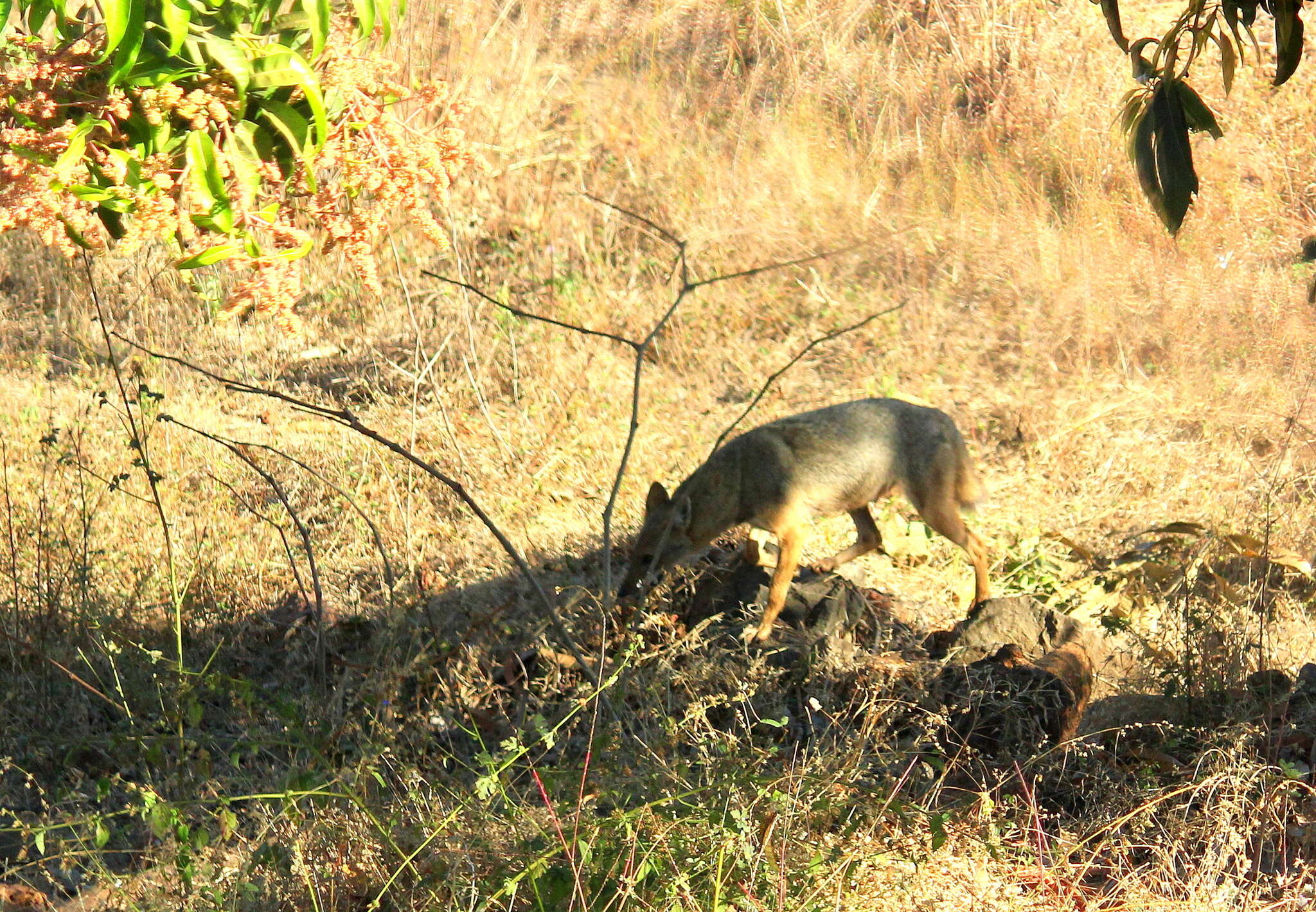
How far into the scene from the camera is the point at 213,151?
290 centimetres

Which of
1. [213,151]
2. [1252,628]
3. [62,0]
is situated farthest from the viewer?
[1252,628]

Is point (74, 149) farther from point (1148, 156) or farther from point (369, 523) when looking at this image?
point (1148, 156)

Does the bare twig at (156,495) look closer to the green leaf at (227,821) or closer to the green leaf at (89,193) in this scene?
the green leaf at (227,821)

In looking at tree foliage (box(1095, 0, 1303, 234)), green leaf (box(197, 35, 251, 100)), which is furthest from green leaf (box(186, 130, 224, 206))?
tree foliage (box(1095, 0, 1303, 234))

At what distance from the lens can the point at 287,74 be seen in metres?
2.91

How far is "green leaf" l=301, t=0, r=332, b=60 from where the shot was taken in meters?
2.89

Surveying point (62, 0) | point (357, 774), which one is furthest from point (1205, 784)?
point (62, 0)

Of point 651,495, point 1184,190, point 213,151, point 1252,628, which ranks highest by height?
point 1184,190

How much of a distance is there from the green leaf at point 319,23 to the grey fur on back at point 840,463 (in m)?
4.42

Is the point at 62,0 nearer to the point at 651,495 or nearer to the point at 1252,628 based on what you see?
the point at 651,495

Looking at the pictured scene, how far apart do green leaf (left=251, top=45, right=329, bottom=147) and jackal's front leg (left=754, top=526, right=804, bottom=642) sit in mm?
3958

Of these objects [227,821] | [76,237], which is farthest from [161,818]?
[76,237]

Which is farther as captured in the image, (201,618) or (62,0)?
(201,618)

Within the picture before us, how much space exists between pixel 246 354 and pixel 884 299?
5372 millimetres
